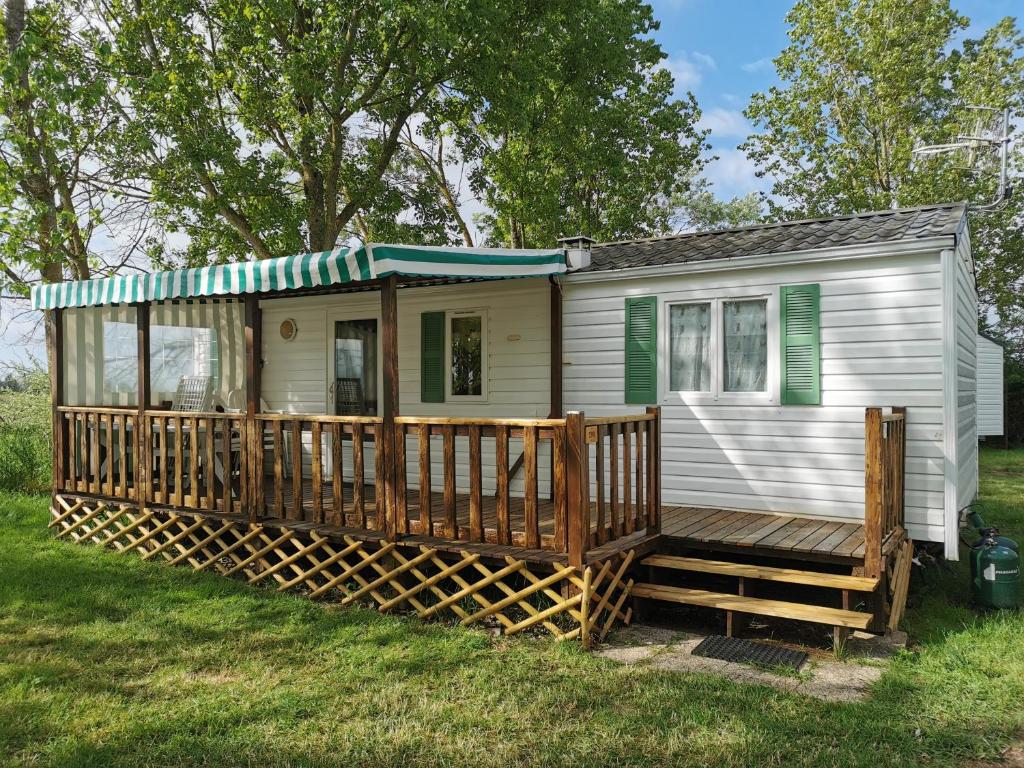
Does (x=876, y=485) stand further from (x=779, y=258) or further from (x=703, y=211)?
(x=703, y=211)

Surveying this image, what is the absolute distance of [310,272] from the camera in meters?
4.92

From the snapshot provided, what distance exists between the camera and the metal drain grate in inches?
159

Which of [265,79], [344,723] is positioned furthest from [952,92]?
[344,723]

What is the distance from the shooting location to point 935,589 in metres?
5.67

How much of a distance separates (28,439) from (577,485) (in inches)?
344

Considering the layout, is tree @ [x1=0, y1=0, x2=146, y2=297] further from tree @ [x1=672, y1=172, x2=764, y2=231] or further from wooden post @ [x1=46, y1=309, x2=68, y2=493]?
tree @ [x1=672, y1=172, x2=764, y2=231]

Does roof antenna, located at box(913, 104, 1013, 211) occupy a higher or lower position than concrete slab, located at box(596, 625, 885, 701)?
higher

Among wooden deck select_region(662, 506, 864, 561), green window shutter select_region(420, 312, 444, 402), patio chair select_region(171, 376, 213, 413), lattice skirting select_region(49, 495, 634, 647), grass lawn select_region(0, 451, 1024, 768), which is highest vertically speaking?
green window shutter select_region(420, 312, 444, 402)

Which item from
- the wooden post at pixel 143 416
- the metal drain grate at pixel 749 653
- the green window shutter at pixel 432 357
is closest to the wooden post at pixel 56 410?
the wooden post at pixel 143 416

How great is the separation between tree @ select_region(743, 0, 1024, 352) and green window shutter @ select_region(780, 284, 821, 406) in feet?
41.3

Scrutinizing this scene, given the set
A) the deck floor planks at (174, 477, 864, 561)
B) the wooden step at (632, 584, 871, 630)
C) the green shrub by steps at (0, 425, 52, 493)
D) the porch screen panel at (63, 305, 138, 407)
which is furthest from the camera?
the green shrub by steps at (0, 425, 52, 493)

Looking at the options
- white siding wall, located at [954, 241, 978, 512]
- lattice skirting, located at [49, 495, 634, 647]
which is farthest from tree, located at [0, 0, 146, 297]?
white siding wall, located at [954, 241, 978, 512]

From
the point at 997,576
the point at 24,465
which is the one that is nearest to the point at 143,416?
the point at 24,465

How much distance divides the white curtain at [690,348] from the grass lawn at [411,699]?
93.0 inches
